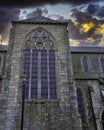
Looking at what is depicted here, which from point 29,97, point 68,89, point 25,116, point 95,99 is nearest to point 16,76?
point 29,97

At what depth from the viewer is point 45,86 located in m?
19.1

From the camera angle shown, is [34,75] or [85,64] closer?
[34,75]

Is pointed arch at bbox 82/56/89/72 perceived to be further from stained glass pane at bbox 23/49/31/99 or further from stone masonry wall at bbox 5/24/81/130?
stained glass pane at bbox 23/49/31/99

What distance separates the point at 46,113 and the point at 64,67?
5.42m

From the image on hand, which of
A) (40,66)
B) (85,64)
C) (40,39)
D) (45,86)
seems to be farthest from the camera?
(85,64)

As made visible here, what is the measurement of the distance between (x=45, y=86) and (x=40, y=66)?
244 cm

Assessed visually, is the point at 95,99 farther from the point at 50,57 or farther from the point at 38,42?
the point at 38,42

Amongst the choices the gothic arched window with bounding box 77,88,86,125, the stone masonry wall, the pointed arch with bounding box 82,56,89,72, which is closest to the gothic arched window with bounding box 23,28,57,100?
the stone masonry wall

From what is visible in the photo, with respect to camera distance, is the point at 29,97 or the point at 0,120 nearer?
the point at 0,120

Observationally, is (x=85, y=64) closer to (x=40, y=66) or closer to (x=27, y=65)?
(x=40, y=66)

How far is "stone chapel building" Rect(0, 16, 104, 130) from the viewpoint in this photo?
56.1 feet

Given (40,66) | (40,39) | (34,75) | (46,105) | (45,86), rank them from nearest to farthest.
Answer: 1. (46,105)
2. (45,86)
3. (34,75)
4. (40,66)
5. (40,39)

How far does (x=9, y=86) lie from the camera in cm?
1859

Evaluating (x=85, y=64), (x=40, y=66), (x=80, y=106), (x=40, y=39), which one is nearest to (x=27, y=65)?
(x=40, y=66)
